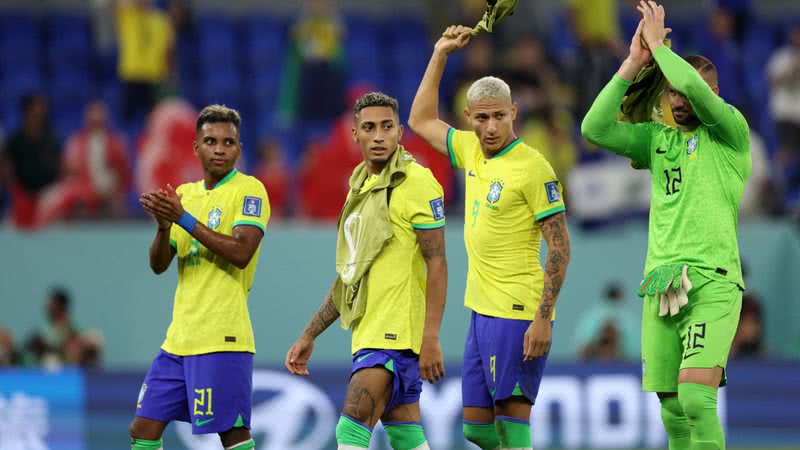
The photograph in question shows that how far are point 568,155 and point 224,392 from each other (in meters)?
7.67

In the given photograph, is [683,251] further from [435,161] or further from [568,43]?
[568,43]

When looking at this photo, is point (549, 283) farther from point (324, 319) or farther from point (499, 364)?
point (324, 319)

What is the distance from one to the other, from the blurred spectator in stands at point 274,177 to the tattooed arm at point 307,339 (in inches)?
272

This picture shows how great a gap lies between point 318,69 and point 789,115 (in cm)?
560

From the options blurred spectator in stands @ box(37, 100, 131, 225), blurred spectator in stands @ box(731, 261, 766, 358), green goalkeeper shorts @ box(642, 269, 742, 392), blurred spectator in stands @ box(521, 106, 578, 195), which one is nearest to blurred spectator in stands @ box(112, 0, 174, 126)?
blurred spectator in stands @ box(37, 100, 131, 225)

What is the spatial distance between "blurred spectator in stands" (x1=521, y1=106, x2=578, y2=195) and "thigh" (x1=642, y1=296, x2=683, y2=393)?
7139 millimetres

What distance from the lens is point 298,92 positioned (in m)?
16.4

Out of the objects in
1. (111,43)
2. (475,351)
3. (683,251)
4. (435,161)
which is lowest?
(475,351)

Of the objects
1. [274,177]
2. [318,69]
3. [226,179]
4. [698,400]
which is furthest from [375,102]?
[318,69]

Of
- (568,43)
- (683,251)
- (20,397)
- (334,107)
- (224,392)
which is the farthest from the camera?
(568,43)

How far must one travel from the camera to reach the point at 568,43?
1798 centimetres

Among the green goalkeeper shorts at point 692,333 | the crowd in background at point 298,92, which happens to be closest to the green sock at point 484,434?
the green goalkeeper shorts at point 692,333

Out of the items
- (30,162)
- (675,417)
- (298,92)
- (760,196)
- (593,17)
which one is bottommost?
(675,417)

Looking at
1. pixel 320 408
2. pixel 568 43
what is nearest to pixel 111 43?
pixel 568 43
